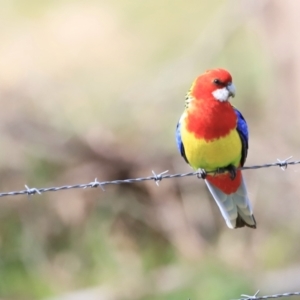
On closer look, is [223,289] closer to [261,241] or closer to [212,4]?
[261,241]

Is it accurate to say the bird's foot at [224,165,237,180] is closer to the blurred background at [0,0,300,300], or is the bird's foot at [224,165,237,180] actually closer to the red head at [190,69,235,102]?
the red head at [190,69,235,102]

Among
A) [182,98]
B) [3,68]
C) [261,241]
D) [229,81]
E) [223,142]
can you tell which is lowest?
[223,142]

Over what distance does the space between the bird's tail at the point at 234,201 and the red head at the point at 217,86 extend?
0.62 m

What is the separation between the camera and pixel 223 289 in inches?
284

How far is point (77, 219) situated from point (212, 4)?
13.5 feet

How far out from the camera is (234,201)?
4.61m

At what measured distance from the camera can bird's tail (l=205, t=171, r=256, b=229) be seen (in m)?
4.55

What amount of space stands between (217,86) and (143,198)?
12.8ft

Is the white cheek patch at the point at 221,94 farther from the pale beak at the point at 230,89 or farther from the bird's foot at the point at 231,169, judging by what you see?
the bird's foot at the point at 231,169

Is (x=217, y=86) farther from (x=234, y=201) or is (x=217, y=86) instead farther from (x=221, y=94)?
(x=234, y=201)

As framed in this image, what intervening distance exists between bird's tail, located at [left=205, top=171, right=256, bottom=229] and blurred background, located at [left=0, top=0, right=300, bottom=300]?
270 cm

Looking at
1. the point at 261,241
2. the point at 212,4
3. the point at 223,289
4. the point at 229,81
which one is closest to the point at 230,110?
the point at 229,81

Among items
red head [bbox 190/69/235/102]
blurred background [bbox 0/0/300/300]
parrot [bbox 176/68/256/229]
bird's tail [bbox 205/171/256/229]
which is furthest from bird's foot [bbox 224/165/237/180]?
blurred background [bbox 0/0/300/300]

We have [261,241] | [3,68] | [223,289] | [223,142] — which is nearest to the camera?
[223,142]
